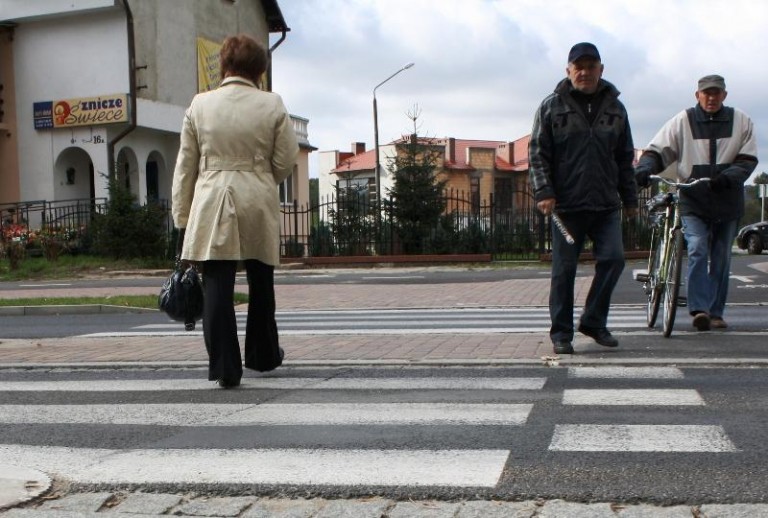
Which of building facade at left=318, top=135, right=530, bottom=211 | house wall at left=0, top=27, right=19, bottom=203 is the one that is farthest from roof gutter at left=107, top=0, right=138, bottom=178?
building facade at left=318, top=135, right=530, bottom=211

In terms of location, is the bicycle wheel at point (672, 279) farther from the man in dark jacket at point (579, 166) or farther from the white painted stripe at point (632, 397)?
the white painted stripe at point (632, 397)

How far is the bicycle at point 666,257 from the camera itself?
7637mm

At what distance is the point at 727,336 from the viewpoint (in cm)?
755

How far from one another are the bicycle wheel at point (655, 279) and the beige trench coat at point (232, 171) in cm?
354

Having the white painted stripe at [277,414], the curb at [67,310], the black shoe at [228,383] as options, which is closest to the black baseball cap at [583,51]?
the white painted stripe at [277,414]

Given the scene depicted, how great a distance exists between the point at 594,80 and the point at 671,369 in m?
2.06

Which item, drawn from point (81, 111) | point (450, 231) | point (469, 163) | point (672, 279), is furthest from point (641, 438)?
point (469, 163)

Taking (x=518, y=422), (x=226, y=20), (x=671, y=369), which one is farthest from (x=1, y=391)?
(x=226, y=20)

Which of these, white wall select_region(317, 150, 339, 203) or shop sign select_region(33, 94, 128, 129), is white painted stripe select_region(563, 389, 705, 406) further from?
white wall select_region(317, 150, 339, 203)

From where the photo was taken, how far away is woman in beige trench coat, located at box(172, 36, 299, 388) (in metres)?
5.71

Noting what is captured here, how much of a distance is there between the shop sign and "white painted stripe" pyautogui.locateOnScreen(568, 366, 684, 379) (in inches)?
1026

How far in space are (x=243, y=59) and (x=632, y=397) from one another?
290cm

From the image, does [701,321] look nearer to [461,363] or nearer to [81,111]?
[461,363]

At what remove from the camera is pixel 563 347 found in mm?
6855
